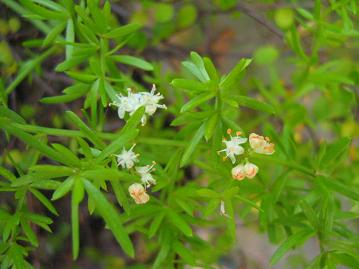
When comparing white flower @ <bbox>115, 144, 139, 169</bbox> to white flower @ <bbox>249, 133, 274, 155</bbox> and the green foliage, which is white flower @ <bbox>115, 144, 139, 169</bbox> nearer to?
the green foliage

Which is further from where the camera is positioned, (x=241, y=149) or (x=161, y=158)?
(x=161, y=158)

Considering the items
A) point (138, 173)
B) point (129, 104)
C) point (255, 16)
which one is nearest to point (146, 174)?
point (138, 173)

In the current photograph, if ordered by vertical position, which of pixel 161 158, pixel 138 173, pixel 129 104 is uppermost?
pixel 129 104

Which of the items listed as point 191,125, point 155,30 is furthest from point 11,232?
point 155,30

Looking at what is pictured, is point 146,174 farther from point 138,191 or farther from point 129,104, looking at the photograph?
point 129,104

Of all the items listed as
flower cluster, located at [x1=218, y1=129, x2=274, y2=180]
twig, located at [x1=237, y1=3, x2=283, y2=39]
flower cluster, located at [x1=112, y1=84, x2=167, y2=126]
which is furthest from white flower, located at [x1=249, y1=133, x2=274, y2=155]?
twig, located at [x1=237, y1=3, x2=283, y2=39]
